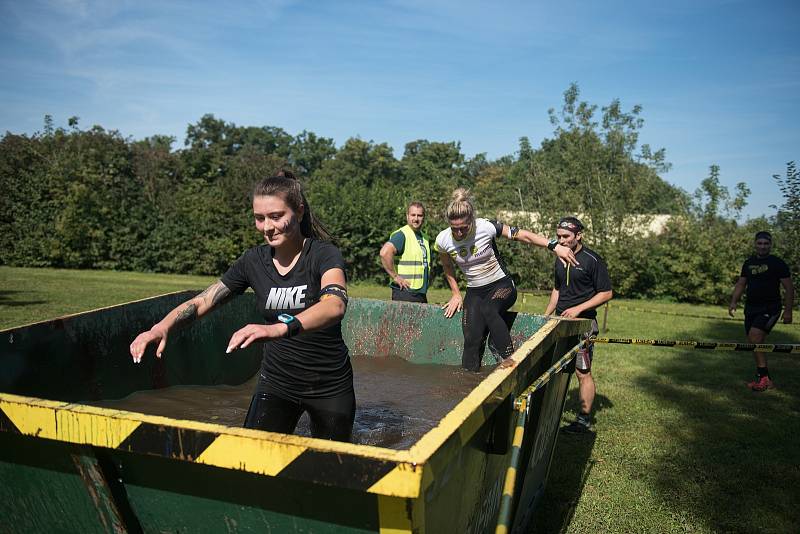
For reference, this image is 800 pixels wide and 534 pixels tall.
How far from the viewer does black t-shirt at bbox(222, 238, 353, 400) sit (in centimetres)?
310

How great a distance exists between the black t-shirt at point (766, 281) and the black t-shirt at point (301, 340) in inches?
251

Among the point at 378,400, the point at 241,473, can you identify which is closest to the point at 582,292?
the point at 378,400

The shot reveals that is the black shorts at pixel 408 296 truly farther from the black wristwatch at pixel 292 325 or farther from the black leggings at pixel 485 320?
the black wristwatch at pixel 292 325

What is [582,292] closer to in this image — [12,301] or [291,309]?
[291,309]

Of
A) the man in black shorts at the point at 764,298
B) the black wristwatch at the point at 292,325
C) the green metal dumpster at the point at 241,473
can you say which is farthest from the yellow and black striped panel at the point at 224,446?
the man in black shorts at the point at 764,298

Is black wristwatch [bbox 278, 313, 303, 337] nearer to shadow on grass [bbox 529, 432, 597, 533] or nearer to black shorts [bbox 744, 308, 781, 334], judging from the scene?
shadow on grass [bbox 529, 432, 597, 533]

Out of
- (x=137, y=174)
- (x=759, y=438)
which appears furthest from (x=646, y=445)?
(x=137, y=174)

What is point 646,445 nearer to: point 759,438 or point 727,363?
point 759,438

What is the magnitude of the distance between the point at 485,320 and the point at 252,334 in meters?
3.44

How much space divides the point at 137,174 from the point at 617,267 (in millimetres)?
33647

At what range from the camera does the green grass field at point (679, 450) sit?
13.7 ft

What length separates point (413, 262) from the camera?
7.17 metres

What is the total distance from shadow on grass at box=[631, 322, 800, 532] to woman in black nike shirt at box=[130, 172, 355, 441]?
8.49 feet

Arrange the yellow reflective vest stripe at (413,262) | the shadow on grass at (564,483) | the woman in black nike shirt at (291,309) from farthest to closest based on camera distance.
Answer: the yellow reflective vest stripe at (413,262), the shadow on grass at (564,483), the woman in black nike shirt at (291,309)
